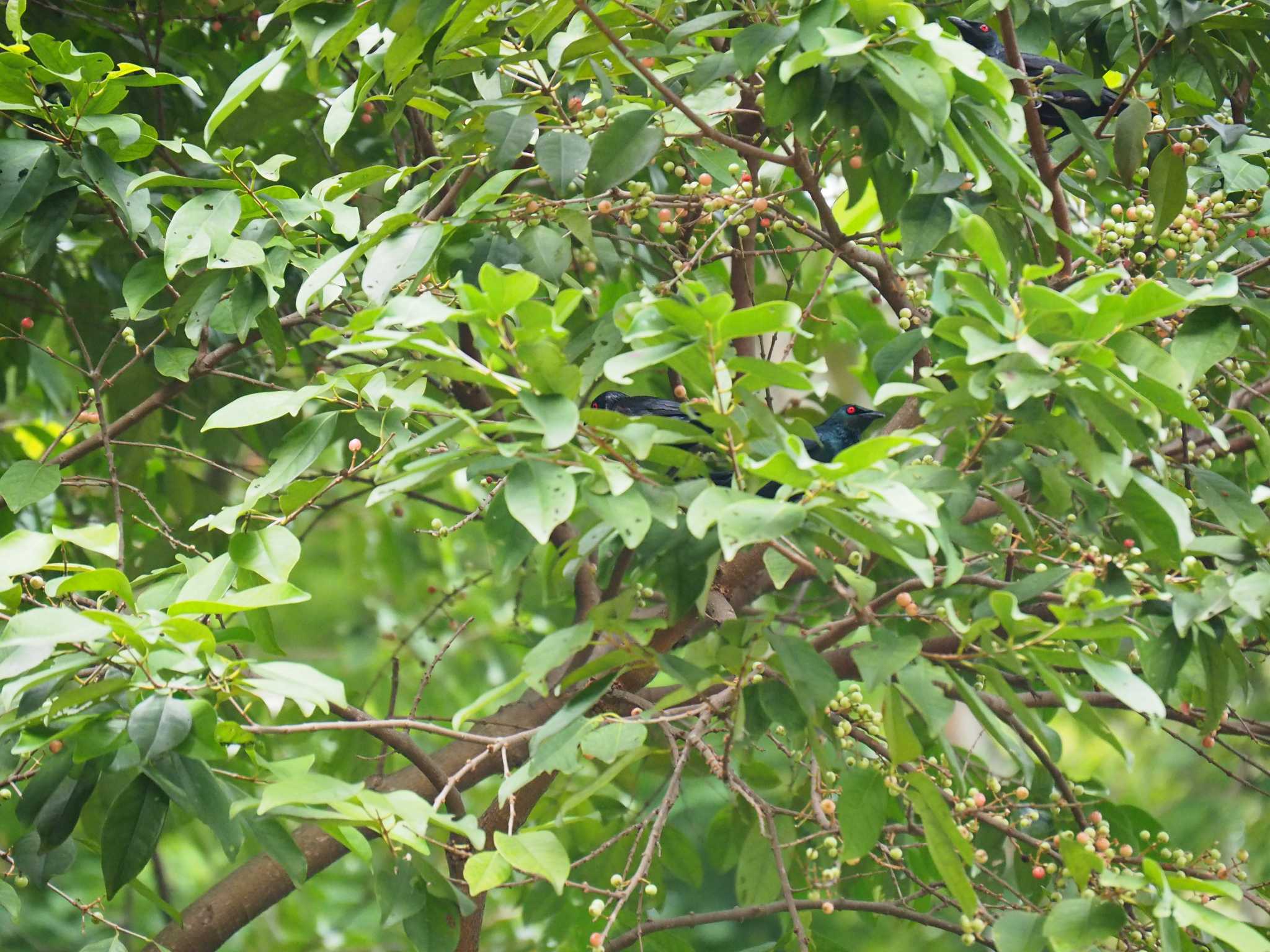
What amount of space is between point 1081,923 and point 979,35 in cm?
194

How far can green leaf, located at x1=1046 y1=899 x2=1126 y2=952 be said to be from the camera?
1.60 m

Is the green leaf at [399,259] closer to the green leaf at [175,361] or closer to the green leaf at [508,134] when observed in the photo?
the green leaf at [508,134]

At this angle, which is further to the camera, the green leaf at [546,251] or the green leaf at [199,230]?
the green leaf at [546,251]

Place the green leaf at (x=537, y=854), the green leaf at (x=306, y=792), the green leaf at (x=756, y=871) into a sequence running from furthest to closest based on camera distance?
1. the green leaf at (x=756, y=871)
2. the green leaf at (x=537, y=854)
3. the green leaf at (x=306, y=792)

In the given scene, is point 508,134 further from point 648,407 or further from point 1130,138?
point 1130,138

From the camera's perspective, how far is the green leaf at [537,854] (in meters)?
1.51

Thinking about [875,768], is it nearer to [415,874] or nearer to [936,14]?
[415,874]

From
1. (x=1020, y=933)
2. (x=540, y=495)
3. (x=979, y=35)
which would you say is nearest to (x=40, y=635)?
(x=540, y=495)

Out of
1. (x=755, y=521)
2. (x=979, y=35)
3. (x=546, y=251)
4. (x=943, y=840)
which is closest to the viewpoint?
(x=755, y=521)

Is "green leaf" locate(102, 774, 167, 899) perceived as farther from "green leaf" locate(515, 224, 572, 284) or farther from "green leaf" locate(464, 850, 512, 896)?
"green leaf" locate(515, 224, 572, 284)

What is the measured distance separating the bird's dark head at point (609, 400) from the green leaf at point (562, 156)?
659 millimetres

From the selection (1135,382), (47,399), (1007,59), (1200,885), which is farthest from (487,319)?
(47,399)

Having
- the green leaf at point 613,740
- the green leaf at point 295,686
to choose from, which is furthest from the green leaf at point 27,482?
the green leaf at point 613,740

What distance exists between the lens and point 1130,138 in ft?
7.00
